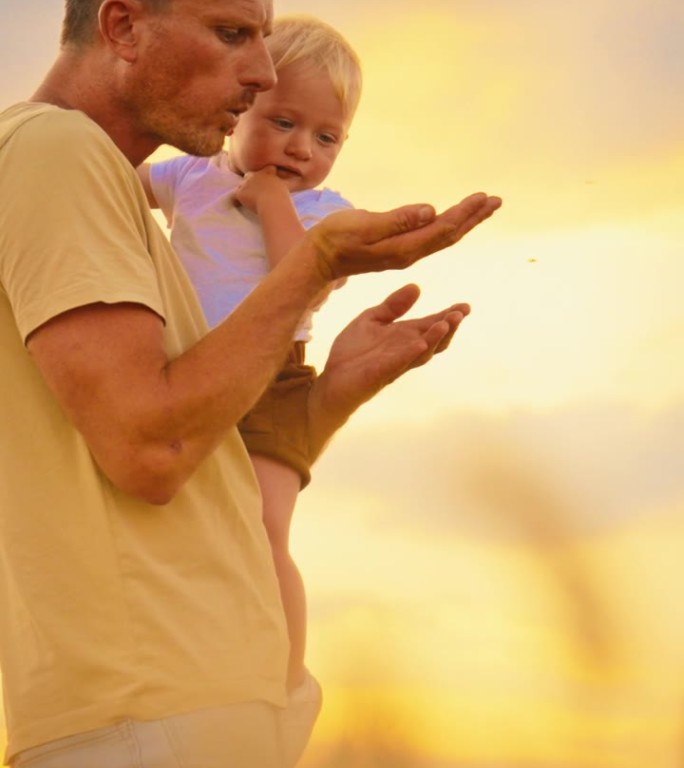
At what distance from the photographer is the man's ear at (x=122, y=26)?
281 centimetres

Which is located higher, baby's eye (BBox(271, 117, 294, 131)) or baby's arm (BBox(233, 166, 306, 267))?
baby's eye (BBox(271, 117, 294, 131))

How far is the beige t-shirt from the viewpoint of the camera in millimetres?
2406

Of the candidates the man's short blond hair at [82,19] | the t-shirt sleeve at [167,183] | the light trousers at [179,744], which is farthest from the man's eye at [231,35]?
the light trousers at [179,744]

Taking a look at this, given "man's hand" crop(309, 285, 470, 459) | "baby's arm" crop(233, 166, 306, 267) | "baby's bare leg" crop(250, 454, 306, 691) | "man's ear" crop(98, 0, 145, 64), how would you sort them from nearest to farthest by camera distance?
"man's ear" crop(98, 0, 145, 64)
"man's hand" crop(309, 285, 470, 459)
"baby's bare leg" crop(250, 454, 306, 691)
"baby's arm" crop(233, 166, 306, 267)

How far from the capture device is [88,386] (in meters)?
2.35

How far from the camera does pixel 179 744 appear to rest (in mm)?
2424

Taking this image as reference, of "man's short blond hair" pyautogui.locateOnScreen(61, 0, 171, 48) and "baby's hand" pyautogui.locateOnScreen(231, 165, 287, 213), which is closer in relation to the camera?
"man's short blond hair" pyautogui.locateOnScreen(61, 0, 171, 48)

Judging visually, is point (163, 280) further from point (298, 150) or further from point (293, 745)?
point (298, 150)

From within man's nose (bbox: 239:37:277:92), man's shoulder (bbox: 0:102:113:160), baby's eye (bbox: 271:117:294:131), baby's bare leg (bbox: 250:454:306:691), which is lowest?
baby's bare leg (bbox: 250:454:306:691)

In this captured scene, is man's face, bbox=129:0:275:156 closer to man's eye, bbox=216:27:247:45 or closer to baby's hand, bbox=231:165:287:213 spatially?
man's eye, bbox=216:27:247:45

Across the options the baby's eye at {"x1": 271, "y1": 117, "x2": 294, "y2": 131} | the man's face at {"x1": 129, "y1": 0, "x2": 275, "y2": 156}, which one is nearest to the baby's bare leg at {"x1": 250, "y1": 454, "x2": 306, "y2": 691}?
the baby's eye at {"x1": 271, "y1": 117, "x2": 294, "y2": 131}

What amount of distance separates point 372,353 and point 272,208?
0.48 meters

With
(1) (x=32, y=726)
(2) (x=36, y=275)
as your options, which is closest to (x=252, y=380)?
(2) (x=36, y=275)

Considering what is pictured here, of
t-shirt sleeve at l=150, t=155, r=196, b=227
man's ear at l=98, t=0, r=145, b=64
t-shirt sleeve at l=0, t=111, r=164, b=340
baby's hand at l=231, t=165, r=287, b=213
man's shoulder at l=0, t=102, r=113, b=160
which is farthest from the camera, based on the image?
t-shirt sleeve at l=150, t=155, r=196, b=227
